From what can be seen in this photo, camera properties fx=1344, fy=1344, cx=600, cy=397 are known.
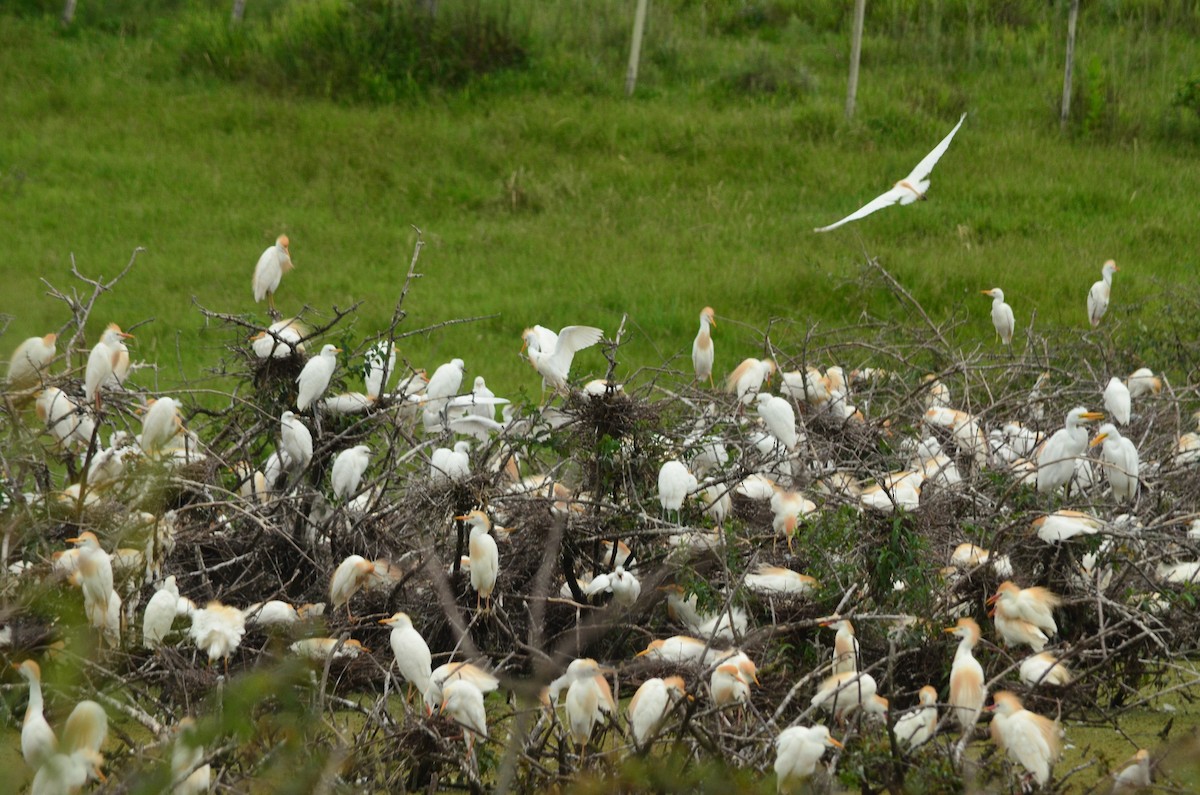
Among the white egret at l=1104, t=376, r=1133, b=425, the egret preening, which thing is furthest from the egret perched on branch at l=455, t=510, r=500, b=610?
the white egret at l=1104, t=376, r=1133, b=425

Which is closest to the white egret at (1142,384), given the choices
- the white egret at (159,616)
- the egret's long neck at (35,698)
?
the white egret at (159,616)

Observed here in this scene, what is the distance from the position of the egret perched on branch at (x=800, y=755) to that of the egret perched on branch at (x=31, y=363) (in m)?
1.92

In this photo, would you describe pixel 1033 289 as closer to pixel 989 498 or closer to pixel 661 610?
pixel 989 498

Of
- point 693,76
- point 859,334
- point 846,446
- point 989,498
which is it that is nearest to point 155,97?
point 693,76

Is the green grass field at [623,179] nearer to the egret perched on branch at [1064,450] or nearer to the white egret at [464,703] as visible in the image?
the egret perched on branch at [1064,450]

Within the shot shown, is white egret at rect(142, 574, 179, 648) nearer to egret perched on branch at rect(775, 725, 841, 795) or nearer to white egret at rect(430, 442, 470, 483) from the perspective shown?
white egret at rect(430, 442, 470, 483)

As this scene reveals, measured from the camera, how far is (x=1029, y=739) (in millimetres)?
3404

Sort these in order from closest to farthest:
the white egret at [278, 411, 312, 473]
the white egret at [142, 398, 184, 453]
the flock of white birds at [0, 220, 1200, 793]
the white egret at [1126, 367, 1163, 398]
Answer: the flock of white birds at [0, 220, 1200, 793]
the white egret at [142, 398, 184, 453]
the white egret at [278, 411, 312, 473]
the white egret at [1126, 367, 1163, 398]

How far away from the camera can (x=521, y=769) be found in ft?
11.7

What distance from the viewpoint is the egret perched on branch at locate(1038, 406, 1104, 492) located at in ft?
16.1

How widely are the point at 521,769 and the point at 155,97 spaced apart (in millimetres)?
11735

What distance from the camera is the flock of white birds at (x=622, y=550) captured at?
3.52 metres

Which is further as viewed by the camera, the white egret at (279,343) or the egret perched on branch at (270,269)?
the egret perched on branch at (270,269)

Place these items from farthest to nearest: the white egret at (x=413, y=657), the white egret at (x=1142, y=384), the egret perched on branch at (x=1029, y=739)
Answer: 1. the white egret at (x=1142, y=384)
2. the white egret at (x=413, y=657)
3. the egret perched on branch at (x=1029, y=739)
